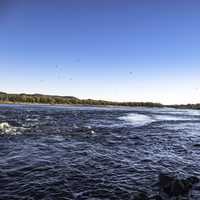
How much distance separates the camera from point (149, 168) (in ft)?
36.5

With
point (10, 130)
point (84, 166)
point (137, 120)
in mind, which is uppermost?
point (10, 130)

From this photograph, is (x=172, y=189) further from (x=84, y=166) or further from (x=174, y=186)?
(x=84, y=166)

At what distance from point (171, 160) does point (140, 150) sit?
103 inches

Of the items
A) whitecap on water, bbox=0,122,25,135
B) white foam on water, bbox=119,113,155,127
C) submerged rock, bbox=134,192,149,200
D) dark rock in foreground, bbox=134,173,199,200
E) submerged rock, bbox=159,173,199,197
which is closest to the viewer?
submerged rock, bbox=134,192,149,200

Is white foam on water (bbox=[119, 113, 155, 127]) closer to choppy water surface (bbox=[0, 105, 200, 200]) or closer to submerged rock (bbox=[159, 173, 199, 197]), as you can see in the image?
choppy water surface (bbox=[0, 105, 200, 200])

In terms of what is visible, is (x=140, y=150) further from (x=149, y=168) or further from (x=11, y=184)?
(x=11, y=184)

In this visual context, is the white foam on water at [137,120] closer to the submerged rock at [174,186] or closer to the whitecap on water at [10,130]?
the whitecap on water at [10,130]

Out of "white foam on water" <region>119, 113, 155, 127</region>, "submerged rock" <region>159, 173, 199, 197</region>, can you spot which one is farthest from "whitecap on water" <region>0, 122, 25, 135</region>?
"white foam on water" <region>119, 113, 155, 127</region>

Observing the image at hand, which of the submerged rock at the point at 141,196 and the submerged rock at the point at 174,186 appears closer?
the submerged rock at the point at 141,196

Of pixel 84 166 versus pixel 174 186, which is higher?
pixel 174 186

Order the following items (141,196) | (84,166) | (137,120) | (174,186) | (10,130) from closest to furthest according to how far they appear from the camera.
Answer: (141,196)
(174,186)
(84,166)
(10,130)
(137,120)

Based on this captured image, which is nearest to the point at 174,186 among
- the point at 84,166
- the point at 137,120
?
the point at 84,166

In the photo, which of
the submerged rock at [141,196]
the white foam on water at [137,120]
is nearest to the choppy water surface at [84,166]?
the submerged rock at [141,196]

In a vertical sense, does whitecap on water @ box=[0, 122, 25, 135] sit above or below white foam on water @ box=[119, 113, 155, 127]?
above
